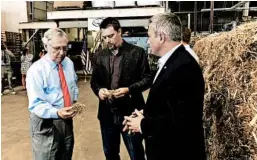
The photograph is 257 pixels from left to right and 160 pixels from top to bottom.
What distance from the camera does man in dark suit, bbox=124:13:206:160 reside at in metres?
1.33

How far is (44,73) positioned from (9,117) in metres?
4.71

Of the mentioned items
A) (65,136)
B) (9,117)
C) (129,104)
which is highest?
(129,104)

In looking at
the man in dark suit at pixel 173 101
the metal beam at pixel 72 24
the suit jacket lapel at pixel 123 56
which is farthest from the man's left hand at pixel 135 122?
the metal beam at pixel 72 24

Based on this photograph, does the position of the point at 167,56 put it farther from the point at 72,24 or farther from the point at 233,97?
the point at 72,24

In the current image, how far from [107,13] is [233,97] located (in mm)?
8200

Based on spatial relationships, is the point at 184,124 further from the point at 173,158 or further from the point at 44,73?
the point at 44,73

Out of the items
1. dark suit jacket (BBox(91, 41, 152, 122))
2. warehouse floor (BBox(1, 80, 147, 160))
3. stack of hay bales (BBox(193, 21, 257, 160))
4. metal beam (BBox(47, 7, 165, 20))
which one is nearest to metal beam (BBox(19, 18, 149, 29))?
metal beam (BBox(47, 7, 165, 20))

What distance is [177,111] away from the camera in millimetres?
1331

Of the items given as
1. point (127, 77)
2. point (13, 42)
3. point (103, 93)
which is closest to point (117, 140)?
point (103, 93)

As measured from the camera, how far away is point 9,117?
598cm

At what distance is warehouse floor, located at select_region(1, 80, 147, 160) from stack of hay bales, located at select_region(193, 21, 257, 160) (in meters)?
1.22

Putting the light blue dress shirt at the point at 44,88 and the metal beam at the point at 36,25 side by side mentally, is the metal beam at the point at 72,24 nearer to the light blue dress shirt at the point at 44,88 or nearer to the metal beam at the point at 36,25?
the metal beam at the point at 36,25

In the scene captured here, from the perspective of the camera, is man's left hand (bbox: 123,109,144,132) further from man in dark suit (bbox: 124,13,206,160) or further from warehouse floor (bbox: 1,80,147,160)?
warehouse floor (bbox: 1,80,147,160)

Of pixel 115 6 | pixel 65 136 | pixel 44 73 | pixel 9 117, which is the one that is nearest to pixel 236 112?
pixel 65 136
